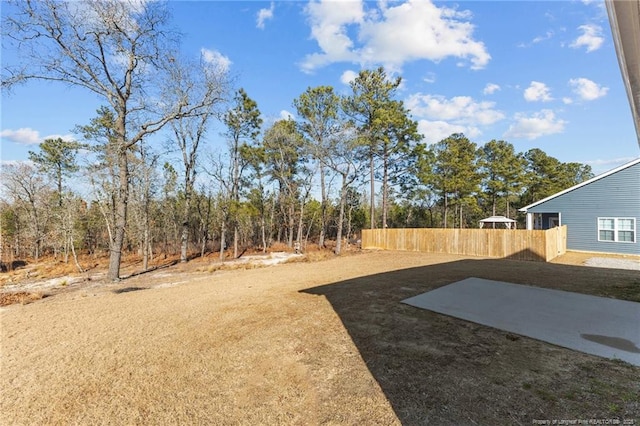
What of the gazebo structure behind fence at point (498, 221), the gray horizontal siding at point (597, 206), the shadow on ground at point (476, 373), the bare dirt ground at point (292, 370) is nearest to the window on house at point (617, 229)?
the gray horizontal siding at point (597, 206)

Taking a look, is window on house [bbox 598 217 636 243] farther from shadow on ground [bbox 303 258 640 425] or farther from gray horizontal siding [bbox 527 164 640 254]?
shadow on ground [bbox 303 258 640 425]

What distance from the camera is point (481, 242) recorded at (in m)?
12.7

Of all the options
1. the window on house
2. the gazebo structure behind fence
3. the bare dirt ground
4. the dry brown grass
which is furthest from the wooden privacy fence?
the dry brown grass

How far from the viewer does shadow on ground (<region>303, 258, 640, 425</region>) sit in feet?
6.56

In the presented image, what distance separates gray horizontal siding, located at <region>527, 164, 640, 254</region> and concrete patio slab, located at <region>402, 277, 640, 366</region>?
38.2 ft

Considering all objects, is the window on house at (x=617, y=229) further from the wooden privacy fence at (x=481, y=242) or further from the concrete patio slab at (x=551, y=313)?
the concrete patio slab at (x=551, y=313)

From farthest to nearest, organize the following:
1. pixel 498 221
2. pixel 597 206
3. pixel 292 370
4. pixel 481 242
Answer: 1. pixel 498 221
2. pixel 597 206
3. pixel 481 242
4. pixel 292 370

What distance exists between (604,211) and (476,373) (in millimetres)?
16158

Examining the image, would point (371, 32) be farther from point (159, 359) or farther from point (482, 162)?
point (482, 162)

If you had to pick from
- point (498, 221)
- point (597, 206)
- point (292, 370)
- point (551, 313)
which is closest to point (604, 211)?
point (597, 206)

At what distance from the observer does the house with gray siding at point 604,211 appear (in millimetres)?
12312

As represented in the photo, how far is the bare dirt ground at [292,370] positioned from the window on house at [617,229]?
11.0m

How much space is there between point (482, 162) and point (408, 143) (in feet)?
39.5

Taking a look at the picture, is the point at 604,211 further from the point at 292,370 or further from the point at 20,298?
the point at 20,298
